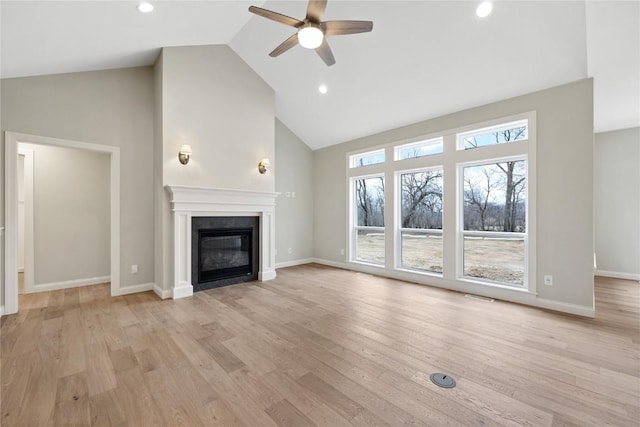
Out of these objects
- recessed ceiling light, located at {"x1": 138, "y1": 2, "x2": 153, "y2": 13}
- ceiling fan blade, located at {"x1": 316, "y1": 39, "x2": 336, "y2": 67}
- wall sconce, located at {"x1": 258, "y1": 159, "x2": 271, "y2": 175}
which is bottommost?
wall sconce, located at {"x1": 258, "y1": 159, "x2": 271, "y2": 175}

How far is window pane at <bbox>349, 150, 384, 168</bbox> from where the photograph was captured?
18.8ft

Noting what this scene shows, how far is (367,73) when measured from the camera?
14.2 ft

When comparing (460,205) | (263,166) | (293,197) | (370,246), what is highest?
(263,166)

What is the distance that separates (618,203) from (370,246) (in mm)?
4880

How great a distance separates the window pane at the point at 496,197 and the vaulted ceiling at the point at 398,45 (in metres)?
1.05

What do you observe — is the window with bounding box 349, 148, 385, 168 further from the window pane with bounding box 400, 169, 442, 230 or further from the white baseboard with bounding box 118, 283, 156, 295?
the white baseboard with bounding box 118, 283, 156, 295

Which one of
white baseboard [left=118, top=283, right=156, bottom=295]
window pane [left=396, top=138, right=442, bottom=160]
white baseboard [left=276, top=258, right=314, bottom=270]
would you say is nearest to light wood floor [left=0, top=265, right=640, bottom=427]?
white baseboard [left=118, top=283, right=156, bottom=295]

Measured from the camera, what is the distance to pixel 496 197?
4.18 meters

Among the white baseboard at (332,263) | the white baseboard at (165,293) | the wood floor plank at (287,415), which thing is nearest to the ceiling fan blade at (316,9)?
the wood floor plank at (287,415)

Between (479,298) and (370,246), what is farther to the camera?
(370,246)

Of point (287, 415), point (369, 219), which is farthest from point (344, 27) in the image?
point (369, 219)

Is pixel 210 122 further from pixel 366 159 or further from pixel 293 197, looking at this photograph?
pixel 366 159

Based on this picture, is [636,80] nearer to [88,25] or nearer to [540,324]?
[540,324]

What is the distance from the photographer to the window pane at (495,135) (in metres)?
3.88
